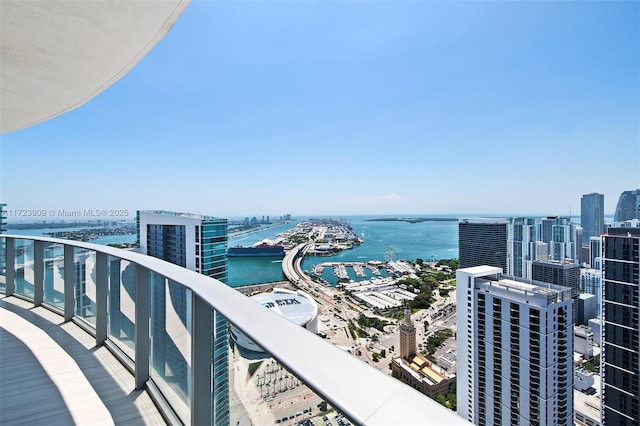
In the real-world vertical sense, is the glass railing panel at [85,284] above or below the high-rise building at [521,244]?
above

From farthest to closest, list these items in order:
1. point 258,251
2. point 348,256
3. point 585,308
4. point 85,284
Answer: point 348,256, point 258,251, point 585,308, point 85,284

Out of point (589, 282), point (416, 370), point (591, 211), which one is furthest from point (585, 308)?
point (591, 211)

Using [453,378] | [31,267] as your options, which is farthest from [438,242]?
[31,267]

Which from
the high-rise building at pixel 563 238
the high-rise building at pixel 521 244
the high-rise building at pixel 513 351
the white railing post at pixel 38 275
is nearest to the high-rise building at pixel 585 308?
the high-rise building at pixel 521 244

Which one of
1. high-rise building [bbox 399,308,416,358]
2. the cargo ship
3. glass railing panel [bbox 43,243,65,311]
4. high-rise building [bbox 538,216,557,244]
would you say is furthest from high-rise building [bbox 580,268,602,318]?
the cargo ship

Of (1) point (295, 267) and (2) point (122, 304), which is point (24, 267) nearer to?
(2) point (122, 304)

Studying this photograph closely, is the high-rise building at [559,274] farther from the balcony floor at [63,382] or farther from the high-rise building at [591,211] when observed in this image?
the balcony floor at [63,382]
